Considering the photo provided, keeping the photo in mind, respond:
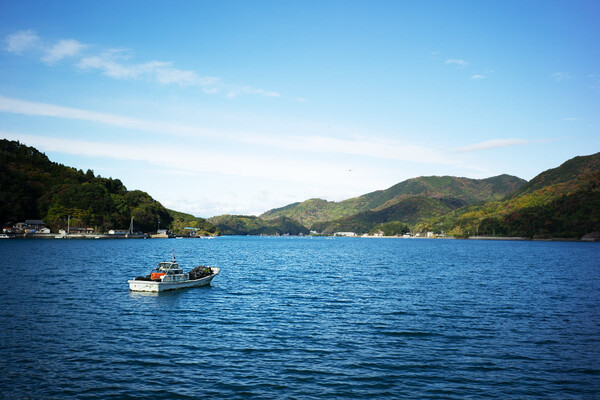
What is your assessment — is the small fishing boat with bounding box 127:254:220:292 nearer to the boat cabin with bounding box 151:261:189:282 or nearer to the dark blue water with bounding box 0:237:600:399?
the boat cabin with bounding box 151:261:189:282

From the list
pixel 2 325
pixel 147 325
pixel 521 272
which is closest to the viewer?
pixel 2 325

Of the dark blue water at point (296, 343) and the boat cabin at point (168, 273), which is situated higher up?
the boat cabin at point (168, 273)

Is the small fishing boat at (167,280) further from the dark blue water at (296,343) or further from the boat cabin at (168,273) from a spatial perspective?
the dark blue water at (296,343)

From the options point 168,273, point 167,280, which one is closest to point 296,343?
point 167,280

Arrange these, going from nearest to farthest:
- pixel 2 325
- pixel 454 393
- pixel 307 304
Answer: pixel 454 393 → pixel 2 325 → pixel 307 304

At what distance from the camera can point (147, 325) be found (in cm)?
3938

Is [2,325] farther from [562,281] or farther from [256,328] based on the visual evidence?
[562,281]

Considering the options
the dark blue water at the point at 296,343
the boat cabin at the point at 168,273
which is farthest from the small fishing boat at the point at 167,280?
the dark blue water at the point at 296,343

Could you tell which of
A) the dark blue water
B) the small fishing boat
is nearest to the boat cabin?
the small fishing boat

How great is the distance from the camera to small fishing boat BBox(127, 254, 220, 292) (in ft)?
Answer: 193

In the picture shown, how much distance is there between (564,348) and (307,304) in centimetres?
2762

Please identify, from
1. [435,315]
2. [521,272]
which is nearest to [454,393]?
[435,315]

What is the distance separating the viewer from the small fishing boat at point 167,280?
58.9m

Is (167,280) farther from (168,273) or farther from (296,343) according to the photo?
(296,343)
